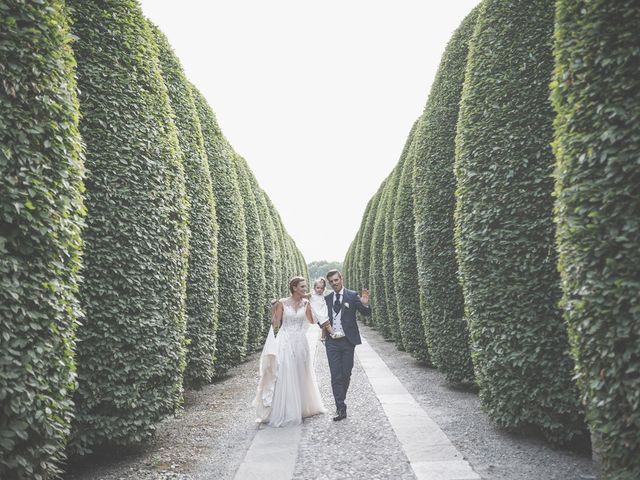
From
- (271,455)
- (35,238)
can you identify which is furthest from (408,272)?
(35,238)

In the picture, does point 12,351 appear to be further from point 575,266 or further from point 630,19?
point 630,19

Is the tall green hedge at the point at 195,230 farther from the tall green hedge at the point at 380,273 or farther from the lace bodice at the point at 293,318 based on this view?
the tall green hedge at the point at 380,273

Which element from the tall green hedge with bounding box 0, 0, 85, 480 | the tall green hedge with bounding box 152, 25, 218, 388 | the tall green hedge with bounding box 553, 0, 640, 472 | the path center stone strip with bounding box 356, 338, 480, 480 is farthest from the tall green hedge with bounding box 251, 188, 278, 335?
the tall green hedge with bounding box 553, 0, 640, 472

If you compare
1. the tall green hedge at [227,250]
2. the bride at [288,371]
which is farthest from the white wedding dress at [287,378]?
the tall green hedge at [227,250]

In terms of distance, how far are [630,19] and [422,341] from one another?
941cm

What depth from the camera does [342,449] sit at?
18.5 feet

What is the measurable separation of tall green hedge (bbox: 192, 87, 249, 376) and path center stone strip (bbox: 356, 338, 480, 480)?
12.4 feet

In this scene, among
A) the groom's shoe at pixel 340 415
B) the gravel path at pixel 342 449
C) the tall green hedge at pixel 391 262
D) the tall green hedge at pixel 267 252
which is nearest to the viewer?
the gravel path at pixel 342 449

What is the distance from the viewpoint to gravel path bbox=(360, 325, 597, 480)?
183 inches

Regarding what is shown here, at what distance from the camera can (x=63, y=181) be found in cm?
399

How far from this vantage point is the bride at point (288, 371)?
23.2 ft

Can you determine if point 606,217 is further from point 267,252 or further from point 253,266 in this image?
point 267,252

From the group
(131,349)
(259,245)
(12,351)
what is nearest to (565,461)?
(131,349)

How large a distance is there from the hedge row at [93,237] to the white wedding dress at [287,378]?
4.87 feet
